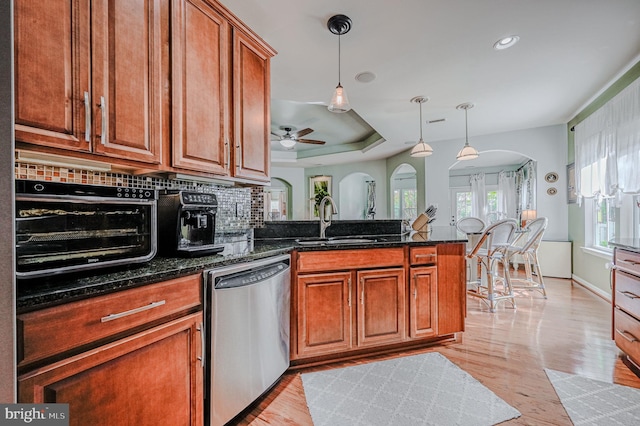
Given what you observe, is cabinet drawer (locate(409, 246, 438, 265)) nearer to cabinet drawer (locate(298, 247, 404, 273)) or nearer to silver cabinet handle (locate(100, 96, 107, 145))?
cabinet drawer (locate(298, 247, 404, 273))

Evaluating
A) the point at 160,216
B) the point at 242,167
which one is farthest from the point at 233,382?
the point at 242,167

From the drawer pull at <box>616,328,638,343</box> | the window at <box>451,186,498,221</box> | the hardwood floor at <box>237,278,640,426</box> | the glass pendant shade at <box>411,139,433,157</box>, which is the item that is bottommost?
the hardwood floor at <box>237,278,640,426</box>

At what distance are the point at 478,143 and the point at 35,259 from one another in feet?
20.7

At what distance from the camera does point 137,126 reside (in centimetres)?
139

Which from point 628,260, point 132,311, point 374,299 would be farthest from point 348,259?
point 628,260

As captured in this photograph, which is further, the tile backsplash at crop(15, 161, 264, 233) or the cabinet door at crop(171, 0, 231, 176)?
the cabinet door at crop(171, 0, 231, 176)

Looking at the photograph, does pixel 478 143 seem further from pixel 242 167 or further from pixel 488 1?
pixel 242 167

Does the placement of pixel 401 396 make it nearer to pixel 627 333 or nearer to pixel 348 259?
pixel 348 259

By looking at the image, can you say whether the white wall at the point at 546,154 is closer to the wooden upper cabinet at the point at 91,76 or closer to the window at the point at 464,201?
the window at the point at 464,201

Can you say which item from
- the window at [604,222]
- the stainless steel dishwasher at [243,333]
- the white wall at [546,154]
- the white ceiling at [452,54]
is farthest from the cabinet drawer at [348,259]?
the white wall at [546,154]

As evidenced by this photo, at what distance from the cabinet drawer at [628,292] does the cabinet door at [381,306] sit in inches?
57.0

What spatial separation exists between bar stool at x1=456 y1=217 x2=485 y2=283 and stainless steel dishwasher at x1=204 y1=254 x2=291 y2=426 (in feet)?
10.4

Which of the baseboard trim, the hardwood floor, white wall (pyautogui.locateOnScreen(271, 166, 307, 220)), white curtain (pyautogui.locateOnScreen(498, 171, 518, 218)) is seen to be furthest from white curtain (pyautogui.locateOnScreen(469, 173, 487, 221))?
the hardwood floor

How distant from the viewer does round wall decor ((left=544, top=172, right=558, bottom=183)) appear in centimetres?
500
